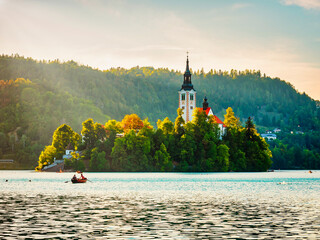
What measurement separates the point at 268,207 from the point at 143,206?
13599mm

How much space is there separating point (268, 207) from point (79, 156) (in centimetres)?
14490

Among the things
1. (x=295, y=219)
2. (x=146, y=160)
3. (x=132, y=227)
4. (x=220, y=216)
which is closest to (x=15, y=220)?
(x=132, y=227)

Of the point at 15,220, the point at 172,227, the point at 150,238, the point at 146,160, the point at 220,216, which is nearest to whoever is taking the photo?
the point at 150,238

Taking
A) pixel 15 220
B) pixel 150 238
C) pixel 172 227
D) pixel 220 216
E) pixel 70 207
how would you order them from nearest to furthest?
pixel 150 238 → pixel 172 227 → pixel 15 220 → pixel 220 216 → pixel 70 207

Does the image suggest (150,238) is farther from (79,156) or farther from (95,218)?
(79,156)

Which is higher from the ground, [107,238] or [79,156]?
[79,156]

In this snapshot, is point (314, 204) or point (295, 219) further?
point (314, 204)

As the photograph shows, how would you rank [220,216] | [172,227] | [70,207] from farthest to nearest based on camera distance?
[70,207]
[220,216]
[172,227]

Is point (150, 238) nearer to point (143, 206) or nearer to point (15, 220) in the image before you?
point (15, 220)

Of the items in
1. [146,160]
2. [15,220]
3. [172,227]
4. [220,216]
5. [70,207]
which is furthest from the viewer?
[146,160]

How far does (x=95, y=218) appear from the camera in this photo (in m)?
47.5

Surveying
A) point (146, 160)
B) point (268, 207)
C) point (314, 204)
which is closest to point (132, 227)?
point (268, 207)

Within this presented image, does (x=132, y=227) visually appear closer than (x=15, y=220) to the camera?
Yes

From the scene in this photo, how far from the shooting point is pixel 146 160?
196m
